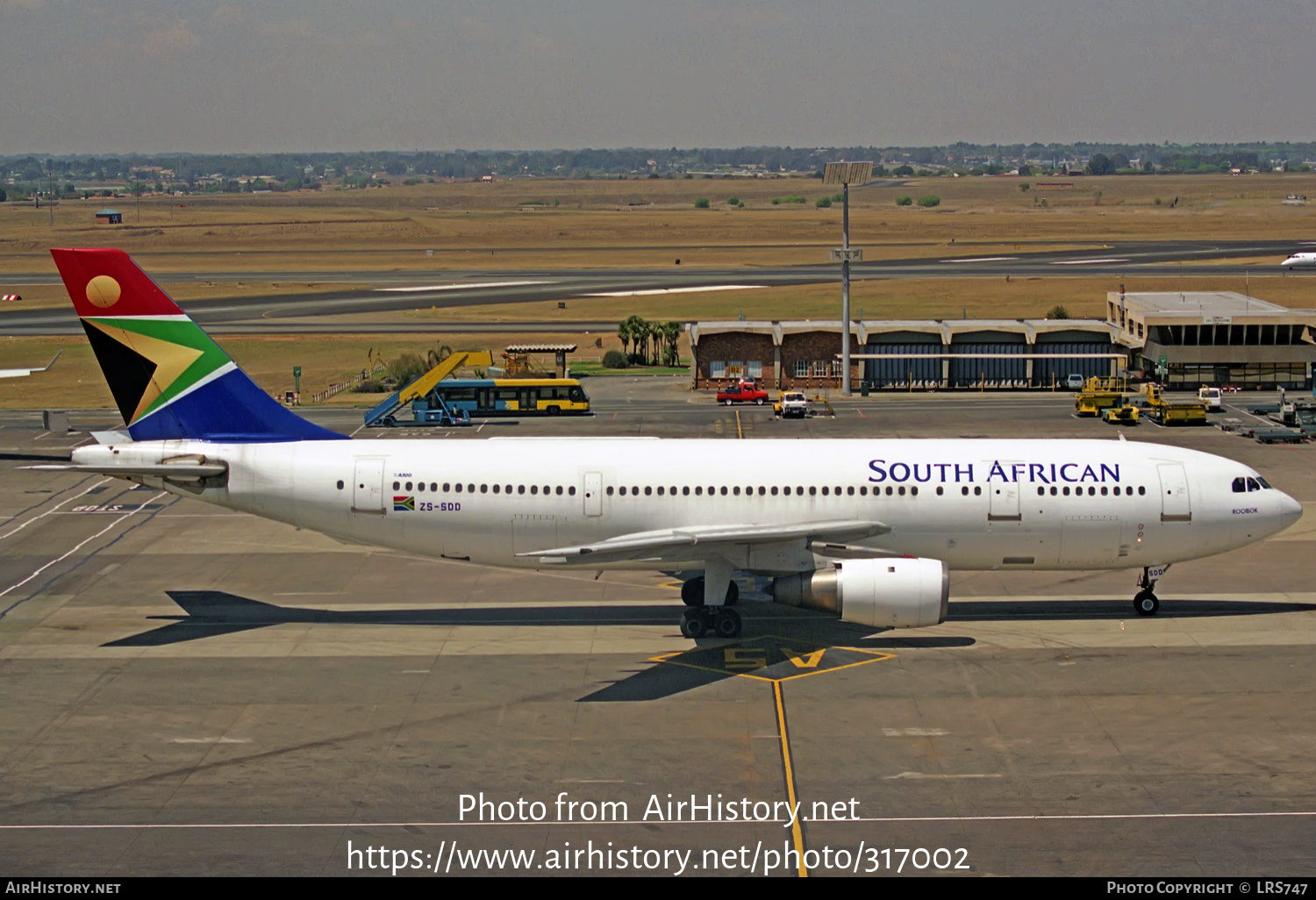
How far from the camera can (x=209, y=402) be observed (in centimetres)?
3959

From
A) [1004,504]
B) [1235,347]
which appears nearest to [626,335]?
[1235,347]

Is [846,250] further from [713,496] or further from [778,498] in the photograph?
[713,496]

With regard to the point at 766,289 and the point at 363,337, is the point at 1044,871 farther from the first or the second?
the point at 766,289

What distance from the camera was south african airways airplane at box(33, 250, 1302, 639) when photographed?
37.8 metres

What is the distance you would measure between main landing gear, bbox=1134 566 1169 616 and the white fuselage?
1.96ft

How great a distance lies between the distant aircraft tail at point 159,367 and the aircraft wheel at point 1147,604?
25.1 metres

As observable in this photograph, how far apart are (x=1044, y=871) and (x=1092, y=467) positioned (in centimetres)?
1742

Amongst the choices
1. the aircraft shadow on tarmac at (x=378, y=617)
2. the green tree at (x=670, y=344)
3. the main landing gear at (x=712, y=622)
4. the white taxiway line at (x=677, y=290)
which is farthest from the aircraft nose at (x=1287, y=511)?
the white taxiway line at (x=677, y=290)

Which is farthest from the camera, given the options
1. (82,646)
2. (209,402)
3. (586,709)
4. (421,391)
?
(421,391)

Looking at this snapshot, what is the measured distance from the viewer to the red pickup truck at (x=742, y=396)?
89812mm

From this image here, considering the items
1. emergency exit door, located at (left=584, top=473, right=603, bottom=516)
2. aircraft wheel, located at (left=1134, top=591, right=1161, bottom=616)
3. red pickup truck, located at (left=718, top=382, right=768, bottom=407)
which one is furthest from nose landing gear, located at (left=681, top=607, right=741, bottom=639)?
red pickup truck, located at (left=718, top=382, right=768, bottom=407)

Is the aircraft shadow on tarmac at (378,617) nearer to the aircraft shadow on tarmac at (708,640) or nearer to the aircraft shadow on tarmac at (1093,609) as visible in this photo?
the aircraft shadow on tarmac at (708,640)
